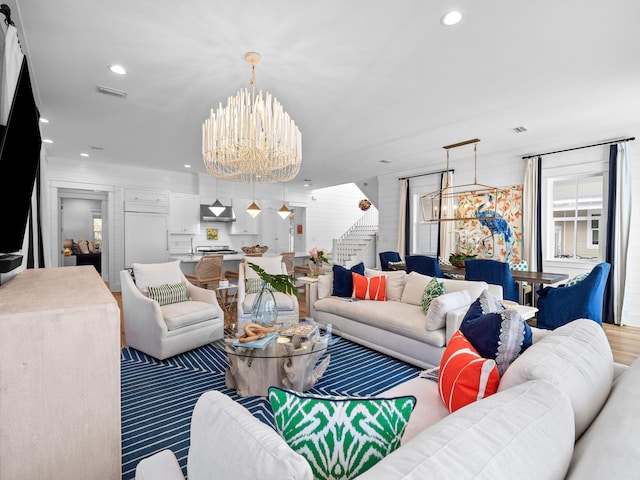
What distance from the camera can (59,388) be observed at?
1.14 meters

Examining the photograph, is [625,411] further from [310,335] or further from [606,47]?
[606,47]

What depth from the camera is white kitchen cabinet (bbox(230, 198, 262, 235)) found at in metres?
8.58

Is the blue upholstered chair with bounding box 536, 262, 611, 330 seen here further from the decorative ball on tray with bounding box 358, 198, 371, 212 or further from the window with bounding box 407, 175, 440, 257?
the decorative ball on tray with bounding box 358, 198, 371, 212

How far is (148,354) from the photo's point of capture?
3.44 m

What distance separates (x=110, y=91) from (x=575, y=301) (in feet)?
17.4

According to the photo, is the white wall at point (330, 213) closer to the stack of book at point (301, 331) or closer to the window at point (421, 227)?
the window at point (421, 227)

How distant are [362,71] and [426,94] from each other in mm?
913

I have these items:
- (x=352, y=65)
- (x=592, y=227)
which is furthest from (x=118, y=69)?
(x=592, y=227)

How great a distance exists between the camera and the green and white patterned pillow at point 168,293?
3.73 m

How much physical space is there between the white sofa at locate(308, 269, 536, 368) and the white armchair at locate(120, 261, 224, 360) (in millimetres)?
1312

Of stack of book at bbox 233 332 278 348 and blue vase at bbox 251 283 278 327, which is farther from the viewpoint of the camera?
blue vase at bbox 251 283 278 327

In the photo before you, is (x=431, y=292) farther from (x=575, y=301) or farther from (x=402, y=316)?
(x=575, y=301)

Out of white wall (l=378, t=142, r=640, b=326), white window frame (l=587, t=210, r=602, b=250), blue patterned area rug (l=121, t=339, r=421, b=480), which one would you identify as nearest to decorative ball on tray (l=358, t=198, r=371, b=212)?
white wall (l=378, t=142, r=640, b=326)

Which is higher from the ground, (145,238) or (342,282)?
(145,238)
